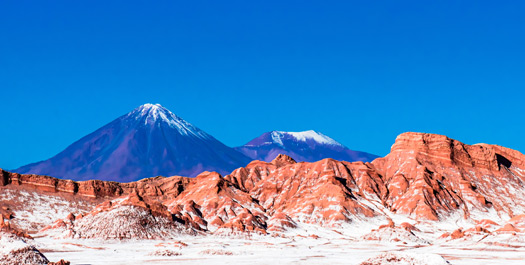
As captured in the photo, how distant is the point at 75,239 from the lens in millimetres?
137125

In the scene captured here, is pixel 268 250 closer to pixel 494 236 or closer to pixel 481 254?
pixel 481 254

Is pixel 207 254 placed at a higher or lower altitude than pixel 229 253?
lower

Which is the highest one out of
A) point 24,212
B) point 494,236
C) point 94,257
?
point 24,212

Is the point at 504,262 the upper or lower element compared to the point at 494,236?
lower

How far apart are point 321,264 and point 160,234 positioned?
2444 inches

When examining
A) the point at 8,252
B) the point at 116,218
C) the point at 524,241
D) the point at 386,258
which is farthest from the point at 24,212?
the point at 386,258

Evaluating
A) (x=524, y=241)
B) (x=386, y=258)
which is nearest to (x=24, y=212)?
(x=524, y=241)

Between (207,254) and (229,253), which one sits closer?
(207,254)

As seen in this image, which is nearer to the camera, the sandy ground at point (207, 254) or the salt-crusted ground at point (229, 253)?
the salt-crusted ground at point (229, 253)

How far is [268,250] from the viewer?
418ft

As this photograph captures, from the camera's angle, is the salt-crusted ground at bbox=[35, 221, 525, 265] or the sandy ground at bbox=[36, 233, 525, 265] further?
the sandy ground at bbox=[36, 233, 525, 265]

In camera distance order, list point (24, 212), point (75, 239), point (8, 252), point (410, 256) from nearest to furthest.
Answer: point (410, 256), point (8, 252), point (75, 239), point (24, 212)

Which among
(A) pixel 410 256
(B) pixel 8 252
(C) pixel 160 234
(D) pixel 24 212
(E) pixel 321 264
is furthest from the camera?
(D) pixel 24 212

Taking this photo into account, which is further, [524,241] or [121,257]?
[524,241]
